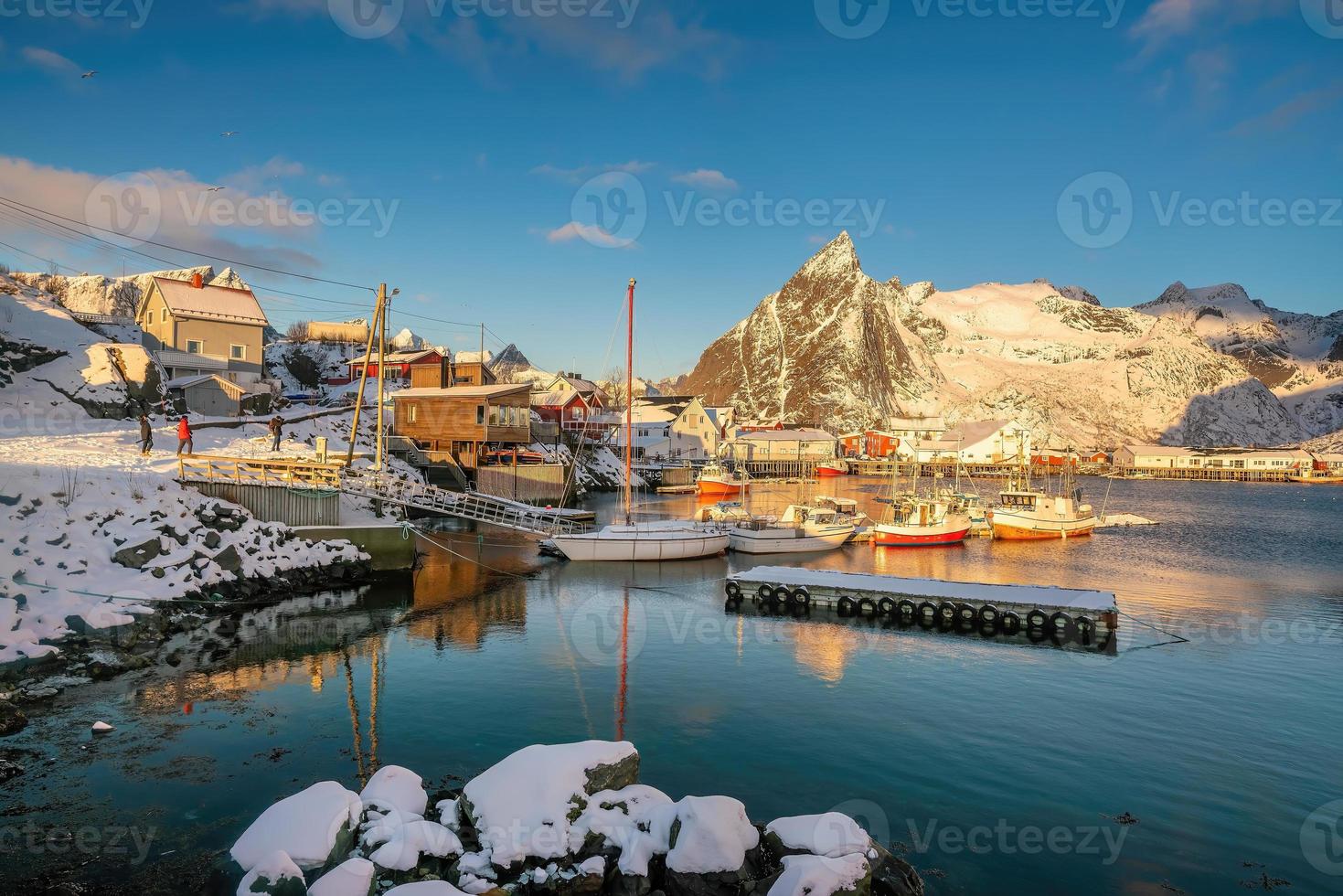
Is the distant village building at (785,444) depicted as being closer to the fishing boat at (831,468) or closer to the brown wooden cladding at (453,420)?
the fishing boat at (831,468)

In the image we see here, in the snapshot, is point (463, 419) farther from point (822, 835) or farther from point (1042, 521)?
point (822, 835)

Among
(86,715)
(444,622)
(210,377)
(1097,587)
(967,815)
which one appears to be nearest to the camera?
(967,815)

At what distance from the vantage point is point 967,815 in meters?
13.8

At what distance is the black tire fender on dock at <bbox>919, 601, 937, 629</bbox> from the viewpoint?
97.0ft

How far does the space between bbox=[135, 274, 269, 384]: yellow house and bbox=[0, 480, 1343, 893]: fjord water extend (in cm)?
3345

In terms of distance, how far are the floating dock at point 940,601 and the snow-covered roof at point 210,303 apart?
153 feet

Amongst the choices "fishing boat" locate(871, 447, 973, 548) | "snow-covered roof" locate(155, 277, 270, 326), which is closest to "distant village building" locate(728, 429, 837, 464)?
"fishing boat" locate(871, 447, 973, 548)

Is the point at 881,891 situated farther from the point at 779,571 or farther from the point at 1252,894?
the point at 779,571

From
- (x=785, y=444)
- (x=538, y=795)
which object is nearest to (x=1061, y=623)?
(x=538, y=795)

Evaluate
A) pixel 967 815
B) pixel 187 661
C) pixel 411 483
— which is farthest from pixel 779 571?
pixel 187 661

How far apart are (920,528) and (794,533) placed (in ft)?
34.5

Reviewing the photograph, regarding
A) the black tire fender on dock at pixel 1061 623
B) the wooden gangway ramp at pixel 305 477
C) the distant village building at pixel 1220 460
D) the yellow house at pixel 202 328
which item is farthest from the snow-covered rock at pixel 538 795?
the distant village building at pixel 1220 460

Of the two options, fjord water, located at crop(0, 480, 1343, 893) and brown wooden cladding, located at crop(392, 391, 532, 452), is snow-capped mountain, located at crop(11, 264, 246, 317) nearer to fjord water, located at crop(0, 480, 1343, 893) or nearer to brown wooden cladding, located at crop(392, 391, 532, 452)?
brown wooden cladding, located at crop(392, 391, 532, 452)

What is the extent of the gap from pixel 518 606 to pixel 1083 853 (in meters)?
22.6
